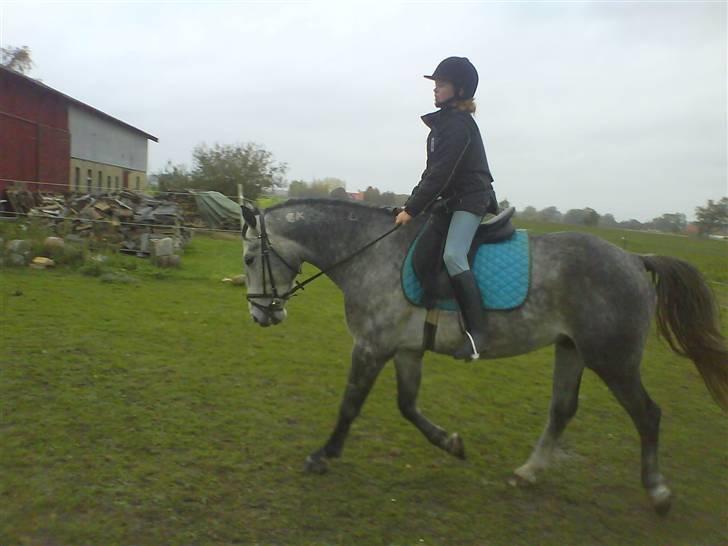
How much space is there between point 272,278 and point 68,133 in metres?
26.6

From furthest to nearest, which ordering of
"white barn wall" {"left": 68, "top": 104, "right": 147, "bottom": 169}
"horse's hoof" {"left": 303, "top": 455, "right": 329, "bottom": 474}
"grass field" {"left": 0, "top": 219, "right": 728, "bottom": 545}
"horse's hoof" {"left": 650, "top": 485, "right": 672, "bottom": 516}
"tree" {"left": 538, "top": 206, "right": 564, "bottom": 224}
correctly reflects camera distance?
"white barn wall" {"left": 68, "top": 104, "right": 147, "bottom": 169} → "tree" {"left": 538, "top": 206, "right": 564, "bottom": 224} → "horse's hoof" {"left": 303, "top": 455, "right": 329, "bottom": 474} → "horse's hoof" {"left": 650, "top": 485, "right": 672, "bottom": 516} → "grass field" {"left": 0, "top": 219, "right": 728, "bottom": 545}

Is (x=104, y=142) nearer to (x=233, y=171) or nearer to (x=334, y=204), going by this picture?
(x=233, y=171)

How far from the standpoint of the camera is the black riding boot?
3861 mm

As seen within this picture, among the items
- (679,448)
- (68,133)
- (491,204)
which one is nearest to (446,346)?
(491,204)

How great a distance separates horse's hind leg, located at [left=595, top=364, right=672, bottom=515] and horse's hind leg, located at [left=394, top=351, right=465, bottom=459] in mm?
1182

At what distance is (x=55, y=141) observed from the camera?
82.6 ft

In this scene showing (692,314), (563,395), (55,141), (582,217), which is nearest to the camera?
(692,314)

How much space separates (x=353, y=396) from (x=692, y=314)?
2547 millimetres

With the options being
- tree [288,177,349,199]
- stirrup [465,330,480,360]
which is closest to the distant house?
tree [288,177,349,199]

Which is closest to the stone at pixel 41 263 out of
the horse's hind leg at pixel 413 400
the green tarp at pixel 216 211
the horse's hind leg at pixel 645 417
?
the green tarp at pixel 216 211

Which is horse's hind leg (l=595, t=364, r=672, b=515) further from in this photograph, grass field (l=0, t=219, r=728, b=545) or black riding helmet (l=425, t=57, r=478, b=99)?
black riding helmet (l=425, t=57, r=478, b=99)

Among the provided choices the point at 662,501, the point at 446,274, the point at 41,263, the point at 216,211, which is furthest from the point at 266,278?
the point at 216,211

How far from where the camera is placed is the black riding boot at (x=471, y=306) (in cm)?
386

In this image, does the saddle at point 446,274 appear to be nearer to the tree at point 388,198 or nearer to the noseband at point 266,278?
the noseband at point 266,278
